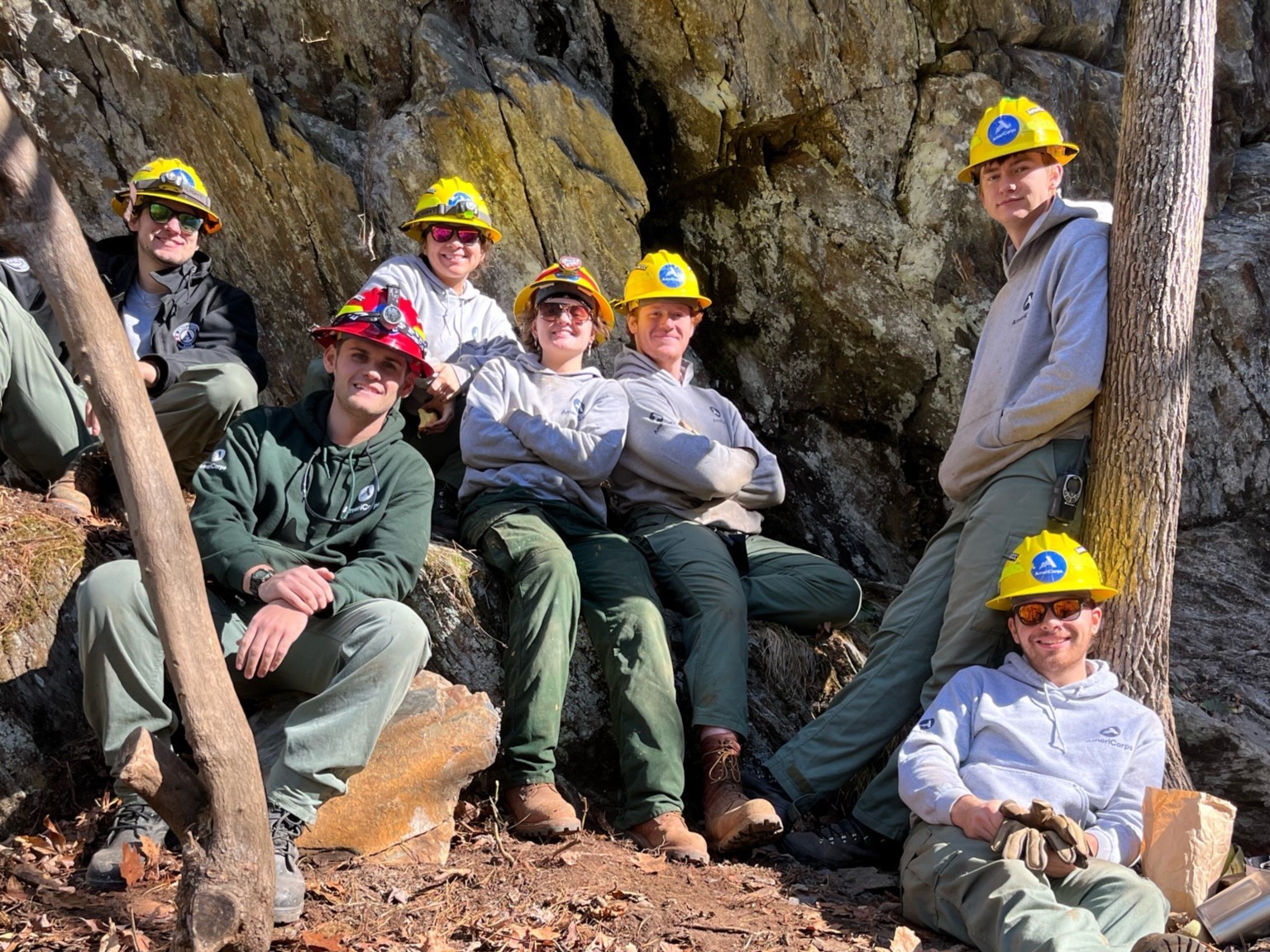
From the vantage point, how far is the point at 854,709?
5.76m

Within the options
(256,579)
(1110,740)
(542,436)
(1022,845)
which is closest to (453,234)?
(542,436)

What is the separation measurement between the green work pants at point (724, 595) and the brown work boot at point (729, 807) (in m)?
0.11

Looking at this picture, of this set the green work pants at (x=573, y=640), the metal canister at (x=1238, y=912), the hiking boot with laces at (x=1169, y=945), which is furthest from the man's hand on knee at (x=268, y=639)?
the metal canister at (x=1238, y=912)

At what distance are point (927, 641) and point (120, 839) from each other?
350 centimetres

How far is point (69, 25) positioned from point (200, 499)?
4.65m

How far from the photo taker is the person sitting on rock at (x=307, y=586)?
14.6 feet

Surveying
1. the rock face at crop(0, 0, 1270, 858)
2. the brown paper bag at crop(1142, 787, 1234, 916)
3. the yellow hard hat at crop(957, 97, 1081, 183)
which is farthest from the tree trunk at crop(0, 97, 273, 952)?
the rock face at crop(0, 0, 1270, 858)

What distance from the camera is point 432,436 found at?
6789mm

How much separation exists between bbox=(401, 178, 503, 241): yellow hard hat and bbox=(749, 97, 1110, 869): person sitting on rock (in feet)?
9.17

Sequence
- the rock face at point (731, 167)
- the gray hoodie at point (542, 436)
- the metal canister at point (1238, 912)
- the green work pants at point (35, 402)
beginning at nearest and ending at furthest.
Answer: the metal canister at point (1238, 912) → the green work pants at point (35, 402) → the gray hoodie at point (542, 436) → the rock face at point (731, 167)

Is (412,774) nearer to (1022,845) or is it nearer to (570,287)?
(1022,845)

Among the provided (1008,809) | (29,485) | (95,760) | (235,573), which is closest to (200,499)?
(235,573)

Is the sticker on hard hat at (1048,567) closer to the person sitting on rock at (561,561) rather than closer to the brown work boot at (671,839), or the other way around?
the person sitting on rock at (561,561)

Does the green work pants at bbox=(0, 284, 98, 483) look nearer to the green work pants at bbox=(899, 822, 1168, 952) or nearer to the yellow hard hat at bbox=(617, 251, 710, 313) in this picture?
the yellow hard hat at bbox=(617, 251, 710, 313)
